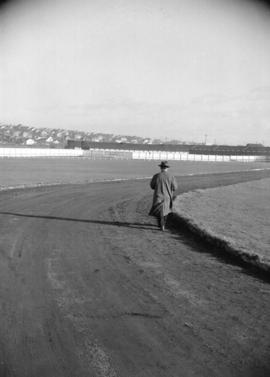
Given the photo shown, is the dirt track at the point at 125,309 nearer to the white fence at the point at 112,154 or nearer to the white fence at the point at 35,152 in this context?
the white fence at the point at 35,152

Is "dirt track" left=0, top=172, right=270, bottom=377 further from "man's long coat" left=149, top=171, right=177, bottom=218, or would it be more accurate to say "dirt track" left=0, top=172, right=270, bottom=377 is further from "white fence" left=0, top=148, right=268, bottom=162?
"white fence" left=0, top=148, right=268, bottom=162

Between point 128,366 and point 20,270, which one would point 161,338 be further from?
point 20,270

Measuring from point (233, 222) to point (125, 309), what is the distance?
9312mm

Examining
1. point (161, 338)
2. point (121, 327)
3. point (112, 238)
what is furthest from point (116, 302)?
point (112, 238)

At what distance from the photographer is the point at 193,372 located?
423 centimetres

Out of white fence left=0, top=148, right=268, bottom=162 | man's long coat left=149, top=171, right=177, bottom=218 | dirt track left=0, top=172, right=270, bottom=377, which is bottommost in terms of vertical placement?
white fence left=0, top=148, right=268, bottom=162

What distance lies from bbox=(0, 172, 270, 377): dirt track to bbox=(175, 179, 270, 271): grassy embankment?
0.54 metres

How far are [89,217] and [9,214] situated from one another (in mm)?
2584

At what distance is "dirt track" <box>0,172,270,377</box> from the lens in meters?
4.41

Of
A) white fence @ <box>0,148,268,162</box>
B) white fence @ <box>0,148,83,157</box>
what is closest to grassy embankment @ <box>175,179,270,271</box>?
white fence @ <box>0,148,83,157</box>

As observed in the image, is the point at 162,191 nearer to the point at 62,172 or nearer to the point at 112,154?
the point at 62,172

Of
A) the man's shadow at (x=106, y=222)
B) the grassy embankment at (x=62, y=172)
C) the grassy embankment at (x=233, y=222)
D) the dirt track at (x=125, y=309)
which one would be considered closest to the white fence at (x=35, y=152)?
the grassy embankment at (x=62, y=172)

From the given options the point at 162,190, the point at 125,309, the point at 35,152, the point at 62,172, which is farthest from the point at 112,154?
the point at 125,309

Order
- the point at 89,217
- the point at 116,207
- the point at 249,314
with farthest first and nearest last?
the point at 116,207, the point at 89,217, the point at 249,314
